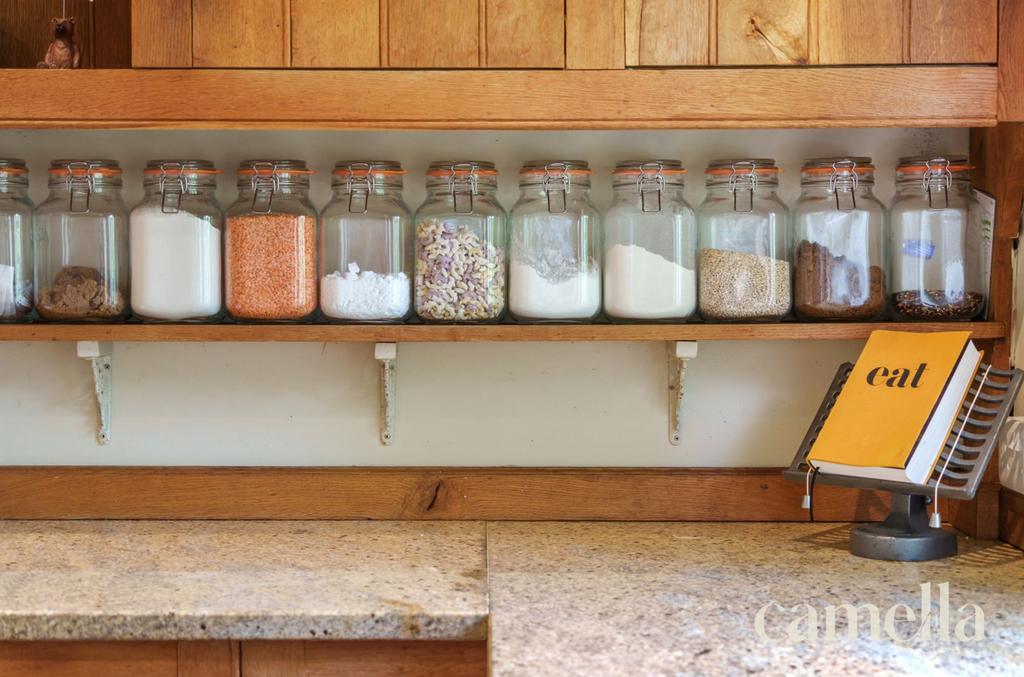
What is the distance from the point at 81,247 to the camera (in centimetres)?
165

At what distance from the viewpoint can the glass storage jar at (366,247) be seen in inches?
63.9

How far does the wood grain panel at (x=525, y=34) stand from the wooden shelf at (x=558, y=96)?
0.02m

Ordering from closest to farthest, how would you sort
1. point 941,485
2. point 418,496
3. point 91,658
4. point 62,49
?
point 91,658 → point 941,485 → point 62,49 → point 418,496

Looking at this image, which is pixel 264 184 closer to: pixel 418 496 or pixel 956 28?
pixel 418 496

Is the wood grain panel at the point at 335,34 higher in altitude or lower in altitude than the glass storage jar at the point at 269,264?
higher

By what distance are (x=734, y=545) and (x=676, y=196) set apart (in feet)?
1.69

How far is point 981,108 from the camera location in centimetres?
150

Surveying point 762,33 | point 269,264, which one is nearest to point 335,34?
point 269,264

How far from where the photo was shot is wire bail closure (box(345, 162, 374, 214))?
1.66 m

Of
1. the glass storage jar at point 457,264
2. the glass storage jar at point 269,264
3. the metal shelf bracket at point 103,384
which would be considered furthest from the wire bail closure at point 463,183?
the metal shelf bracket at point 103,384

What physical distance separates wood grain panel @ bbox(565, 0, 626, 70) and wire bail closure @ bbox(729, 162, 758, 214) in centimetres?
27

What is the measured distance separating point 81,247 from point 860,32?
1140 millimetres

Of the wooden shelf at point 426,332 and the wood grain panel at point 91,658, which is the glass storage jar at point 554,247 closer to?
the wooden shelf at point 426,332

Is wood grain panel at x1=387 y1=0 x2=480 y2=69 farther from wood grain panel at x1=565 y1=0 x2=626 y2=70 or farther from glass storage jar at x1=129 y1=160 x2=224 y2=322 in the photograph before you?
glass storage jar at x1=129 y1=160 x2=224 y2=322
